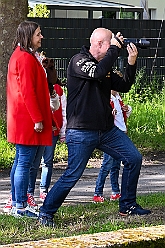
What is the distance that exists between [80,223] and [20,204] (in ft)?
2.33

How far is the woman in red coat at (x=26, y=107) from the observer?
20.3 ft

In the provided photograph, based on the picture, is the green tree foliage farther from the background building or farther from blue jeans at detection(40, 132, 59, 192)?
blue jeans at detection(40, 132, 59, 192)

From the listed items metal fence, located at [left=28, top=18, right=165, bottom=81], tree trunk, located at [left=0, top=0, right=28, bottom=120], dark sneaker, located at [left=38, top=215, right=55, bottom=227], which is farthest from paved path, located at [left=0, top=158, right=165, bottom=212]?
metal fence, located at [left=28, top=18, right=165, bottom=81]

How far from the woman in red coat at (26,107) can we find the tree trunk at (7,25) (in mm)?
4748

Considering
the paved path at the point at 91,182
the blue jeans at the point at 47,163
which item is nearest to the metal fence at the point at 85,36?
the paved path at the point at 91,182

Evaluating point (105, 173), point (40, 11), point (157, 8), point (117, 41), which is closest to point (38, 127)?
point (117, 41)

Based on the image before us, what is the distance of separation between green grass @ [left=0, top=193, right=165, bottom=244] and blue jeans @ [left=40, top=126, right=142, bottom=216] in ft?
0.81

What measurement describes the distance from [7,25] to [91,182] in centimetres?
336

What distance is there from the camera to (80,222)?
20.1 ft

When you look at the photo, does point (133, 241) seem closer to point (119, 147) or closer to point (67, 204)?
point (119, 147)

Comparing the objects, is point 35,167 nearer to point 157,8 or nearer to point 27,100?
point 27,100

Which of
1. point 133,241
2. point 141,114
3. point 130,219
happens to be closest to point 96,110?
point 130,219

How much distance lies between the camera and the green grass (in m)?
5.49

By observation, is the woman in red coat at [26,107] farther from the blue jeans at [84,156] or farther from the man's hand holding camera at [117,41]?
the man's hand holding camera at [117,41]
